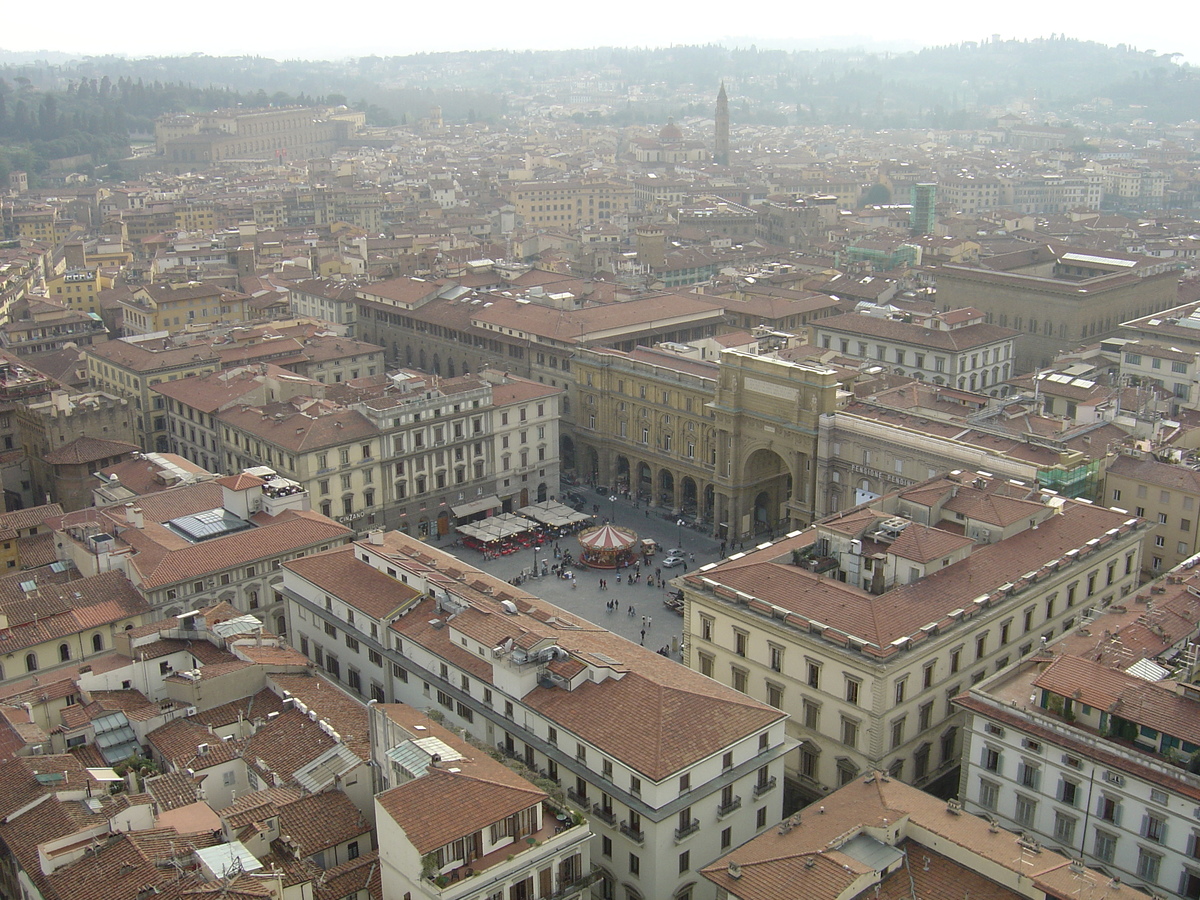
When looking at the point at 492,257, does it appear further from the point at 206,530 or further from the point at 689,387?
the point at 206,530

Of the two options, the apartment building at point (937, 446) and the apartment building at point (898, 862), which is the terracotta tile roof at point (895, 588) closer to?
the apartment building at point (898, 862)

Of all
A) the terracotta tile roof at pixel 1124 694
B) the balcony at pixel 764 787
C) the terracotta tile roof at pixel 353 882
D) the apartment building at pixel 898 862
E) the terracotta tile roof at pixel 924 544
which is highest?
the terracotta tile roof at pixel 924 544

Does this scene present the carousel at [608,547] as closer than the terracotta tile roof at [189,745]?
No

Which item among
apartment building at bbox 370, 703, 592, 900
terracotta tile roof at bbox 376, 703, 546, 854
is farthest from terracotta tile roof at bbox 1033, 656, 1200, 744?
terracotta tile roof at bbox 376, 703, 546, 854

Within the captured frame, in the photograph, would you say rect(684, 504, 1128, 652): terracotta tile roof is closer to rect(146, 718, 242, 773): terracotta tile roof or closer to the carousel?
rect(146, 718, 242, 773): terracotta tile roof

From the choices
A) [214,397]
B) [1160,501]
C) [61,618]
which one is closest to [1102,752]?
[1160,501]

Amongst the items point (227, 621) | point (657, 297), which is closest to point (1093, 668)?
point (227, 621)

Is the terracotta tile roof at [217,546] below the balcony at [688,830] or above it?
above

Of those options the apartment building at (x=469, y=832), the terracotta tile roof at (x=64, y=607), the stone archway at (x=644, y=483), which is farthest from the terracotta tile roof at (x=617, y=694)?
the stone archway at (x=644, y=483)
